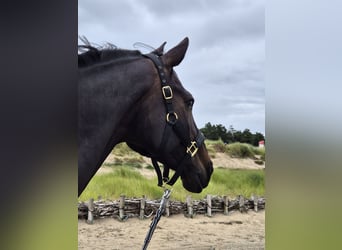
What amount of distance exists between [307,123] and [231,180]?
3947 mm

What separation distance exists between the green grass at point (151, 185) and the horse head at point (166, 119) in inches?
95.2

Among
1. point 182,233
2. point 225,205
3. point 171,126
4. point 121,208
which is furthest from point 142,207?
point 171,126

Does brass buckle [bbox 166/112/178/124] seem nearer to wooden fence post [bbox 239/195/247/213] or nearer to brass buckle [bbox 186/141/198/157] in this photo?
brass buckle [bbox 186/141/198/157]

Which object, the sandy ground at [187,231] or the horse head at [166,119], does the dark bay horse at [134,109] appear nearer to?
the horse head at [166,119]

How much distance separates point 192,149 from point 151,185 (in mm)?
2746

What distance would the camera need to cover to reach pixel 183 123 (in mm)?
1586

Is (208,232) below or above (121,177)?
below

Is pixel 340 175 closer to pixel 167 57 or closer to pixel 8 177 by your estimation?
pixel 8 177

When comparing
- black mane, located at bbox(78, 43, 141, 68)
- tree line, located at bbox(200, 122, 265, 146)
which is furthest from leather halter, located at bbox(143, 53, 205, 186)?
tree line, located at bbox(200, 122, 265, 146)

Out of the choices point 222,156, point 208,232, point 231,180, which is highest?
point 222,156

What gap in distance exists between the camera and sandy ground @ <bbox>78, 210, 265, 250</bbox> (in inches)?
172

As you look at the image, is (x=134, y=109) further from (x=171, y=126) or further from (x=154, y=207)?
(x=154, y=207)

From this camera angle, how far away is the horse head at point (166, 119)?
150cm

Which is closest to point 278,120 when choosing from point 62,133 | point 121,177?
point 62,133
